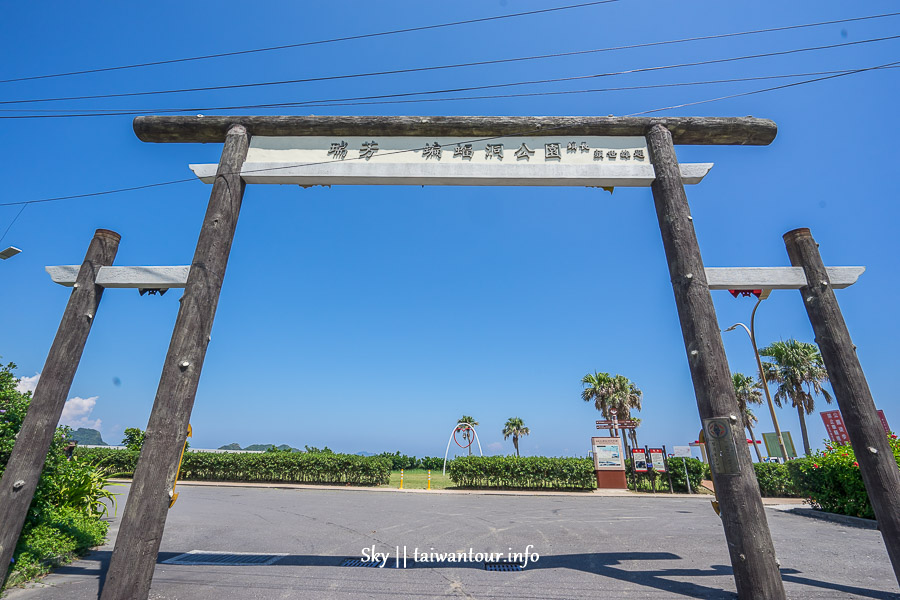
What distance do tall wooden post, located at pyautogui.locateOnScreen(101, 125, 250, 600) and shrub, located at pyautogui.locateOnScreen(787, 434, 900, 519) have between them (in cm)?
1266

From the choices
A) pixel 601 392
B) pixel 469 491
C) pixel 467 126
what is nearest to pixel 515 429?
pixel 601 392

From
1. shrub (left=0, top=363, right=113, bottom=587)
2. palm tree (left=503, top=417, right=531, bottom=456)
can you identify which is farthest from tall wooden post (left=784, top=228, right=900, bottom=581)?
palm tree (left=503, top=417, right=531, bottom=456)

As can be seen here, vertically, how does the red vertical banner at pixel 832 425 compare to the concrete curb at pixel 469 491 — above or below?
above

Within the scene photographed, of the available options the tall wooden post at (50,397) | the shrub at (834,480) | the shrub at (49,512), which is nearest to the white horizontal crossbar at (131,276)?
the tall wooden post at (50,397)

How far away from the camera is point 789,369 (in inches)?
1061

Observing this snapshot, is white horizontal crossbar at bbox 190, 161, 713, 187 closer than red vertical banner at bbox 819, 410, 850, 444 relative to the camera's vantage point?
Yes

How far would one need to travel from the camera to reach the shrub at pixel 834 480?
8859 millimetres

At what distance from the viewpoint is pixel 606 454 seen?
18.0 m

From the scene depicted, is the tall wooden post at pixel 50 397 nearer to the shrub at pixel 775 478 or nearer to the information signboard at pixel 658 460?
the information signboard at pixel 658 460

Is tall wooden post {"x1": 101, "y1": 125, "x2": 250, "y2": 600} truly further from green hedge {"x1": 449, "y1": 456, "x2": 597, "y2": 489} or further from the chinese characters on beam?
green hedge {"x1": 449, "y1": 456, "x2": 597, "y2": 489}

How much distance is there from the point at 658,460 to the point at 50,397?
19788mm

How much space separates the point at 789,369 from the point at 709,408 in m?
31.0

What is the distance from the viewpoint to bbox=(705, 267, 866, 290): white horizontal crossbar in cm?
462

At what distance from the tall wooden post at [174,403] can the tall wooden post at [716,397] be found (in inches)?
203
